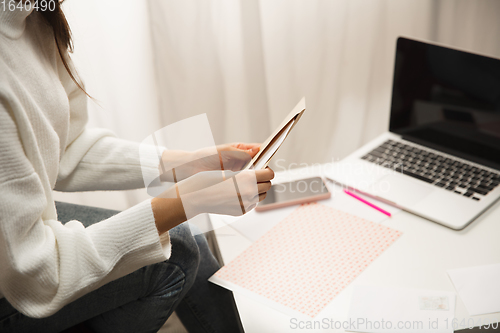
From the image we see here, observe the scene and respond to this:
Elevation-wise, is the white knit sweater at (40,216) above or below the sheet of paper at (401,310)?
above

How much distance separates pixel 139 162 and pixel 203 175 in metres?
0.26

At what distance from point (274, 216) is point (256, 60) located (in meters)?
0.65

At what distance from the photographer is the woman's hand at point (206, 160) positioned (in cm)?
88

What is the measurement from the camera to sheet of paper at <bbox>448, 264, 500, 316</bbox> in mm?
671

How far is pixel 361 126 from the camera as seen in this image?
5.34ft

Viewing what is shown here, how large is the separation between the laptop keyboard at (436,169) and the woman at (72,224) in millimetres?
364

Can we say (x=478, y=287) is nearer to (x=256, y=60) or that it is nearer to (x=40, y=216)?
(x=40, y=216)

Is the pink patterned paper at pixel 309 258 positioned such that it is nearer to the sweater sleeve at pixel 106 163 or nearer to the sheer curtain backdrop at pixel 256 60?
the sweater sleeve at pixel 106 163

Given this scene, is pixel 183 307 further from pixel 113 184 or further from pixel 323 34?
pixel 323 34

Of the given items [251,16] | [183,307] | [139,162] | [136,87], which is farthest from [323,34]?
[183,307]

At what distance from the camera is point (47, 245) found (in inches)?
25.3

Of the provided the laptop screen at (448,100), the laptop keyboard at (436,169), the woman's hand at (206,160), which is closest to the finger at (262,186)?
the woman's hand at (206,160)

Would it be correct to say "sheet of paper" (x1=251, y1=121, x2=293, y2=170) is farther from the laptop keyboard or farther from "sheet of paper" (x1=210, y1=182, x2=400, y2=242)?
the laptop keyboard

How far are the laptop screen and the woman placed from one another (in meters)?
0.45
